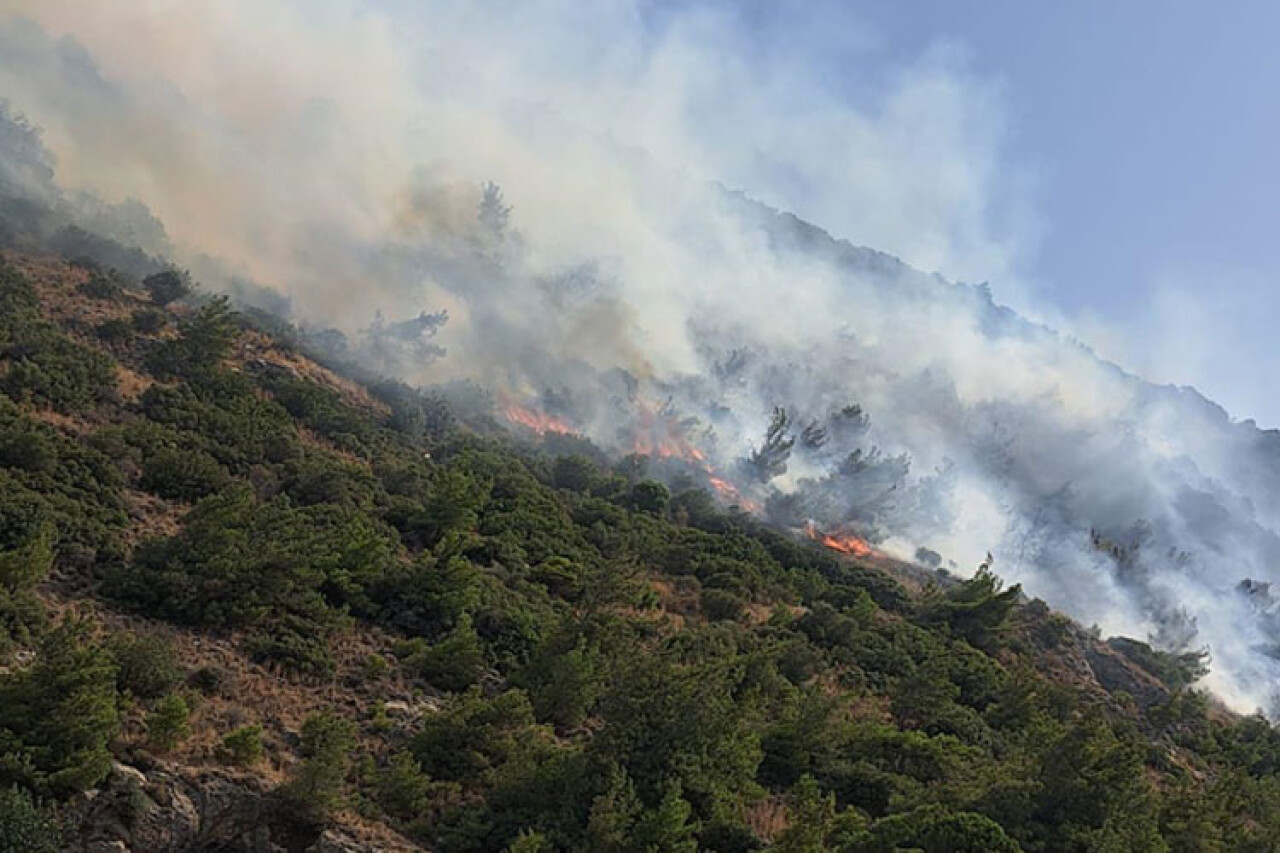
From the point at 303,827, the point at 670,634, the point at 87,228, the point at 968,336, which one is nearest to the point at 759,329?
the point at 968,336

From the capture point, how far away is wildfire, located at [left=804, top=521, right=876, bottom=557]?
2527 inches

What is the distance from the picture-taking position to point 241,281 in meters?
60.8

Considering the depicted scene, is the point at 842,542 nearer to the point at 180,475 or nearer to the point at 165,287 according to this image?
the point at 165,287

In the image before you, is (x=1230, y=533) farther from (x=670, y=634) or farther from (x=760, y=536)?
(x=670, y=634)

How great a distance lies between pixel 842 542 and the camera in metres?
66.4

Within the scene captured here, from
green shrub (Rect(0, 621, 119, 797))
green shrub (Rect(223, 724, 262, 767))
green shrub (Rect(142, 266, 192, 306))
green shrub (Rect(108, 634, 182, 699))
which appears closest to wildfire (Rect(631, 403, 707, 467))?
green shrub (Rect(142, 266, 192, 306))

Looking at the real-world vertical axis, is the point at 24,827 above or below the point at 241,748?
below

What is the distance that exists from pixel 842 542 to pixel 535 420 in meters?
24.6

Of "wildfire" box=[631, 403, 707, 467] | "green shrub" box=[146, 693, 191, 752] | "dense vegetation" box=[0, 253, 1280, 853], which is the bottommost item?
"green shrub" box=[146, 693, 191, 752]

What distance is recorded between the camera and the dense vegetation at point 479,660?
14125 mm

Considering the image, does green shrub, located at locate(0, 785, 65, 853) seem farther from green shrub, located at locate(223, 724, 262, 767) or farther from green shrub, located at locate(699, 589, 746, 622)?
green shrub, located at locate(699, 589, 746, 622)

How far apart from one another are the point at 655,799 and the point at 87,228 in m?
52.8

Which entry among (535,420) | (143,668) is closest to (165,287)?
(535,420)

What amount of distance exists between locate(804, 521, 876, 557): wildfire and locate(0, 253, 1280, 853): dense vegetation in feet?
73.6
